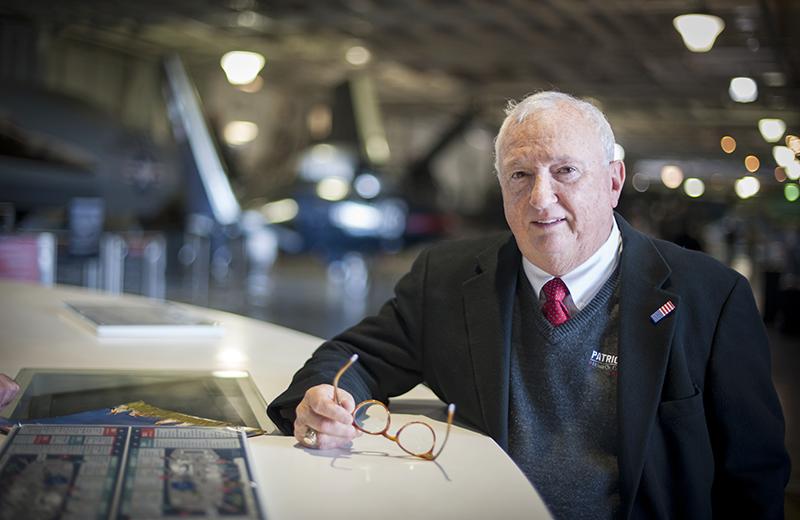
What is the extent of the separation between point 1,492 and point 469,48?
A: 839 centimetres

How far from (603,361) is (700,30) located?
2807mm

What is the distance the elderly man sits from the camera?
4.19ft

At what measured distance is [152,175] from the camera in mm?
11602

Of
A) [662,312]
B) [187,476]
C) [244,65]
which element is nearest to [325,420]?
[187,476]

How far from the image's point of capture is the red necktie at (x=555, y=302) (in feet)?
4.44

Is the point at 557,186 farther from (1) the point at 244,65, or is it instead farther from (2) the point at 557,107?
(1) the point at 244,65

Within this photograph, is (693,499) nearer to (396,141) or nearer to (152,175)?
(152,175)

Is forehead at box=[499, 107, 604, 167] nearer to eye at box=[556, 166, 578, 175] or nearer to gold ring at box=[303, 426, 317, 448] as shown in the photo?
eye at box=[556, 166, 578, 175]

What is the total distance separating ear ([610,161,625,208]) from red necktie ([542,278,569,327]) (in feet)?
0.49

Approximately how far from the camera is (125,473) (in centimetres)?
91

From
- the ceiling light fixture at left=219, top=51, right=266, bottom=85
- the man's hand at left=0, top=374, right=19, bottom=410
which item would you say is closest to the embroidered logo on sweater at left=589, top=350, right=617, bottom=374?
the man's hand at left=0, top=374, right=19, bottom=410

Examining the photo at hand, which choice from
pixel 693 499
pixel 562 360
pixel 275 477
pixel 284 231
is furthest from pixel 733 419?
pixel 284 231

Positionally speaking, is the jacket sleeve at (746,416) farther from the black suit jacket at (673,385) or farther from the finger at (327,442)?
the finger at (327,442)

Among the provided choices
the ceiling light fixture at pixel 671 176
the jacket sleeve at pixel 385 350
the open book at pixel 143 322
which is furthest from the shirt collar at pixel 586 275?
the ceiling light fixture at pixel 671 176
